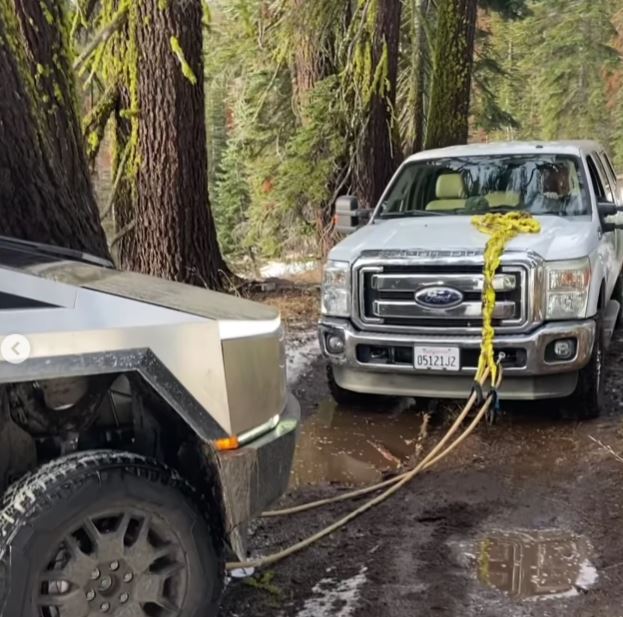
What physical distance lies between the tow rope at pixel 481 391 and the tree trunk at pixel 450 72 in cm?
630

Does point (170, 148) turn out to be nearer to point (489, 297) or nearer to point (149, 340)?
point (489, 297)

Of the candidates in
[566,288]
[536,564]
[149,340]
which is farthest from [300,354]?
[149,340]

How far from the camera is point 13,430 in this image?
3184mm

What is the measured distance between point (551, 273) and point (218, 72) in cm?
1540

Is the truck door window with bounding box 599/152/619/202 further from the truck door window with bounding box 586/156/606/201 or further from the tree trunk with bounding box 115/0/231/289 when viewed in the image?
the tree trunk with bounding box 115/0/231/289

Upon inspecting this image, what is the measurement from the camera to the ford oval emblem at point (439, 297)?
5.80 meters

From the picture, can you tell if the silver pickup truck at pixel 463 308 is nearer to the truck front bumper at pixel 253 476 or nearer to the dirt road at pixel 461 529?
the dirt road at pixel 461 529

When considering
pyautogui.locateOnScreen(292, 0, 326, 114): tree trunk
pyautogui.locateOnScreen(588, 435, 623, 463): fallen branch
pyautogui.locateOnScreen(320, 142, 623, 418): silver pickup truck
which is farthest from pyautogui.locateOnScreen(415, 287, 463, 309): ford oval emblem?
pyautogui.locateOnScreen(292, 0, 326, 114): tree trunk

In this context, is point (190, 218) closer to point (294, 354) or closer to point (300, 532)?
point (294, 354)

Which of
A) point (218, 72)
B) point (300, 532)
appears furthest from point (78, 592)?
point (218, 72)

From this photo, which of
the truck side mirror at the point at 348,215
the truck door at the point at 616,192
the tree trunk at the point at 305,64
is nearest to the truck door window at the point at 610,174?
the truck door at the point at 616,192

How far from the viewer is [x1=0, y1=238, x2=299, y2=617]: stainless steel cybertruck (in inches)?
112

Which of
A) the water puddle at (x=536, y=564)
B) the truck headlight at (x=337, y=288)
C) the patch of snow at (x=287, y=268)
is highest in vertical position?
the truck headlight at (x=337, y=288)

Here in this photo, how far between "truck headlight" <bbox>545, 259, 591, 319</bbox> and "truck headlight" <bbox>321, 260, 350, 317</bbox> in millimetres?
1408
